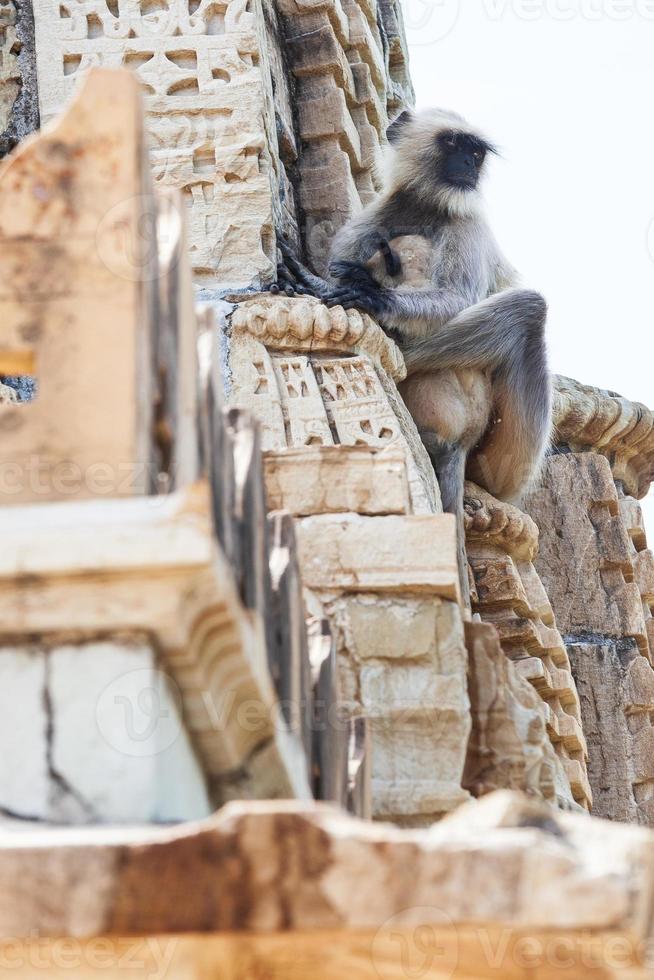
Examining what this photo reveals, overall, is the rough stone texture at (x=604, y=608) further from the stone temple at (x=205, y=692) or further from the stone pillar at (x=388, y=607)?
the stone pillar at (x=388, y=607)

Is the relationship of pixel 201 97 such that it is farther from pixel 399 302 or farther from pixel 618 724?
pixel 618 724

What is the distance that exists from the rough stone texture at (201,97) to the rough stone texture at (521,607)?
1570 millimetres

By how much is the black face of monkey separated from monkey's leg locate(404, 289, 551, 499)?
2.25 feet

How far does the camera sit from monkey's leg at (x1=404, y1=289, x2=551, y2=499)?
8.36 meters

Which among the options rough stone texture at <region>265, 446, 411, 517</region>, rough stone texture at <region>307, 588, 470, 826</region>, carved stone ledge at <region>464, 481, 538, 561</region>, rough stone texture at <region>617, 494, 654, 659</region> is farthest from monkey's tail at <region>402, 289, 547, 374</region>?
rough stone texture at <region>307, 588, 470, 826</region>

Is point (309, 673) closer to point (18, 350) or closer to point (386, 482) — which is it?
point (18, 350)

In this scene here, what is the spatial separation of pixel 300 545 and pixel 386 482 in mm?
350

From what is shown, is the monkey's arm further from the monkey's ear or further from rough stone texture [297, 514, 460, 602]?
rough stone texture [297, 514, 460, 602]

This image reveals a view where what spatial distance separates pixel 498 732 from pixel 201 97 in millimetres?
3747

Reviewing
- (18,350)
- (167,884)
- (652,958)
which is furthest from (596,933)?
(18,350)

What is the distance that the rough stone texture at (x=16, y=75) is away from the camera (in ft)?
27.1

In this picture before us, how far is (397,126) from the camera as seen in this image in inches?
366

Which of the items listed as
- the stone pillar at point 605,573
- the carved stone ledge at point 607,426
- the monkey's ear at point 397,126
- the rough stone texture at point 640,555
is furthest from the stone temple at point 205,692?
the carved stone ledge at point 607,426

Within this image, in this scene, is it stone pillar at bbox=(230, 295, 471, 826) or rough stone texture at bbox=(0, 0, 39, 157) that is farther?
rough stone texture at bbox=(0, 0, 39, 157)
